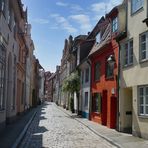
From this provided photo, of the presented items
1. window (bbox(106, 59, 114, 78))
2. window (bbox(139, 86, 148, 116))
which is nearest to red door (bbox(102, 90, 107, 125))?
window (bbox(106, 59, 114, 78))

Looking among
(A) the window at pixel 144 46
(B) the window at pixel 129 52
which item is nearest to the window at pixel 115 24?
(B) the window at pixel 129 52

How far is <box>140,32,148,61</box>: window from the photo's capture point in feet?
58.7

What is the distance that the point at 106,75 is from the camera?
2586 centimetres

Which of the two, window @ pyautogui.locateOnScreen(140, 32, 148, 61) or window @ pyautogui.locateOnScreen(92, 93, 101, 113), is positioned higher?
window @ pyautogui.locateOnScreen(140, 32, 148, 61)

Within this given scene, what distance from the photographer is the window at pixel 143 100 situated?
18.0 metres

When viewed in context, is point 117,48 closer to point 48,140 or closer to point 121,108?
point 121,108

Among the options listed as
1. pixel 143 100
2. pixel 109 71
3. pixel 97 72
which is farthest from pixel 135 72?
pixel 97 72

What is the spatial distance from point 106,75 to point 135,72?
6.85m

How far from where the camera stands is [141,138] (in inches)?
699

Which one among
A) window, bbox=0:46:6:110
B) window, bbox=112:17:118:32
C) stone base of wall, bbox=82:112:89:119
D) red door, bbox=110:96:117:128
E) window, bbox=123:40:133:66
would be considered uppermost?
window, bbox=112:17:118:32

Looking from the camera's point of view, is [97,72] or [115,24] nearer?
[115,24]

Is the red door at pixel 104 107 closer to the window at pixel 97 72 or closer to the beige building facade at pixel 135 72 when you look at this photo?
the window at pixel 97 72

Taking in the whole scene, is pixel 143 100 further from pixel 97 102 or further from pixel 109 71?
pixel 97 102

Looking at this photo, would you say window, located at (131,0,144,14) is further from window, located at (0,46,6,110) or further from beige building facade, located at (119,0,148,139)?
window, located at (0,46,6,110)
